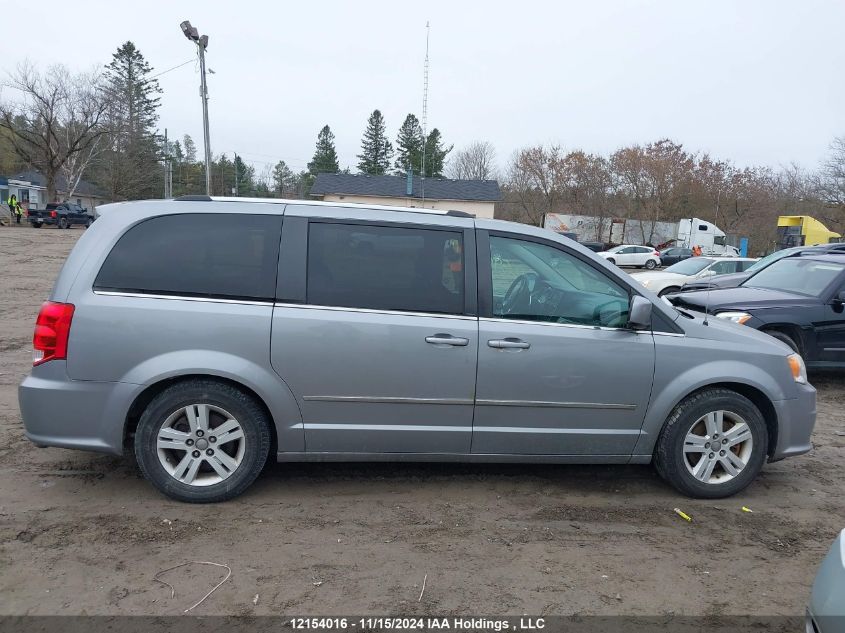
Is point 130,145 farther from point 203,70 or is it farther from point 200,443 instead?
point 200,443

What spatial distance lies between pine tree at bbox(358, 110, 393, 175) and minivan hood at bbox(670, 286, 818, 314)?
2773 inches

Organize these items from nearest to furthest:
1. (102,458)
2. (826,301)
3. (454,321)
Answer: (454,321), (102,458), (826,301)

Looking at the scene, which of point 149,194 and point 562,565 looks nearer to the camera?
point 562,565

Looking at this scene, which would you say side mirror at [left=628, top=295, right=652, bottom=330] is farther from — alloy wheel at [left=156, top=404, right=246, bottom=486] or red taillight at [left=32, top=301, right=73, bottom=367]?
red taillight at [left=32, top=301, right=73, bottom=367]

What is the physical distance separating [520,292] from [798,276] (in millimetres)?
5996

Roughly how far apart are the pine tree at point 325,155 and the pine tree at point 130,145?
18.3 m

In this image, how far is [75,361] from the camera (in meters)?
3.62

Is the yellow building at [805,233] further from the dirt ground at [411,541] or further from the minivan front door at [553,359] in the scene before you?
the minivan front door at [553,359]

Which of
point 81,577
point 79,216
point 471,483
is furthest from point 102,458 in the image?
point 79,216

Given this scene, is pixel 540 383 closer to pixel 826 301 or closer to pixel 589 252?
pixel 589 252

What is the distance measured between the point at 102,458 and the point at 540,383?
3.24 metres

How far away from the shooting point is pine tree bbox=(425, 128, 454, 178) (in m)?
Result: 70.3

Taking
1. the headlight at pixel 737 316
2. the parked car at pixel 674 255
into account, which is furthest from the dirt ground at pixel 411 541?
the parked car at pixel 674 255

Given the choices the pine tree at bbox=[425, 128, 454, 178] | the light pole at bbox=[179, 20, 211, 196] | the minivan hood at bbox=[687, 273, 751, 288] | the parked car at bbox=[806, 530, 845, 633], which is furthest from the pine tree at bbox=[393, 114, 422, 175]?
the parked car at bbox=[806, 530, 845, 633]
